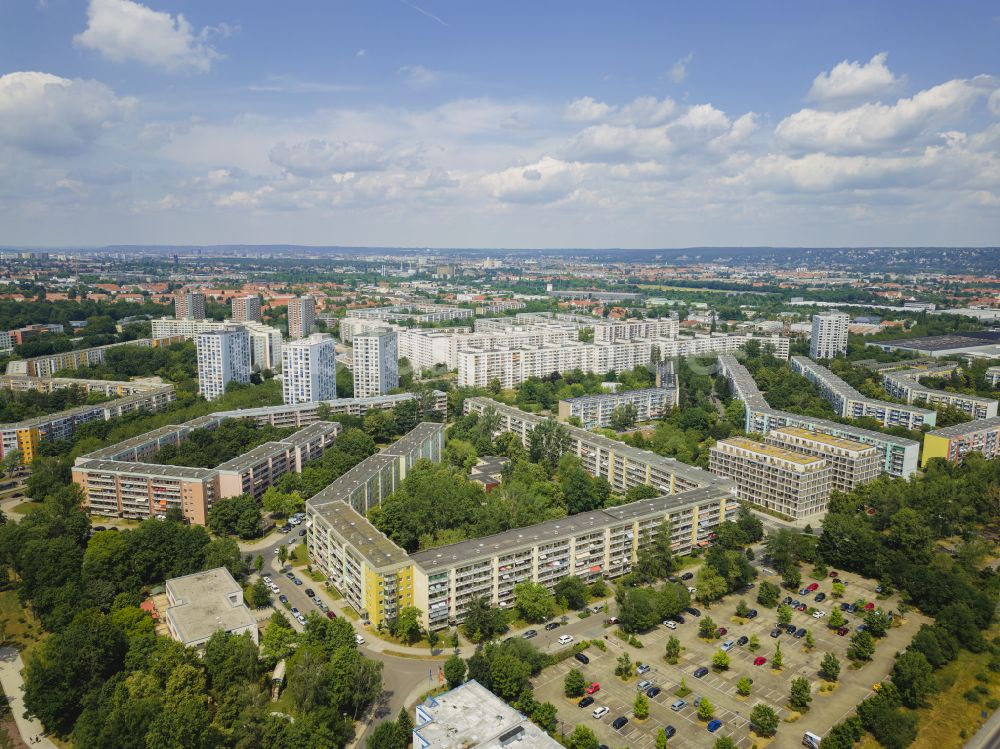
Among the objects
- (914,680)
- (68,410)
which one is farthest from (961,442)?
(68,410)

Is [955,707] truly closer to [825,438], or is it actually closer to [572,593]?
[572,593]

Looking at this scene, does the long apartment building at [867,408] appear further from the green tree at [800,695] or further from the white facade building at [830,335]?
the green tree at [800,695]

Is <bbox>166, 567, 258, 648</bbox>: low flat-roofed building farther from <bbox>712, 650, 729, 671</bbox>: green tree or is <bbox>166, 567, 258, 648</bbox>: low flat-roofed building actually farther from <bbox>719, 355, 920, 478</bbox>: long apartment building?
<bbox>719, 355, 920, 478</bbox>: long apartment building

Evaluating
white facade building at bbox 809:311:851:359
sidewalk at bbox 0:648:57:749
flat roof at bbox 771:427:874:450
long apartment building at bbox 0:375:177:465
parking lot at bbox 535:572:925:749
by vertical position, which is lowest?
sidewalk at bbox 0:648:57:749

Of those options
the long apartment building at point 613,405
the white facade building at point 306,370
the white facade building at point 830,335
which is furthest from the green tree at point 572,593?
the white facade building at point 830,335

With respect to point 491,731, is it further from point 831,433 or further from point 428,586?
point 831,433

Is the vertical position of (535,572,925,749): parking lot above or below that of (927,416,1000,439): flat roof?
below

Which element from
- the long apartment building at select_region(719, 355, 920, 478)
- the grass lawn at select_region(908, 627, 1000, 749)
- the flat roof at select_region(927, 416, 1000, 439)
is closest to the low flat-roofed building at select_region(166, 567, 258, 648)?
the grass lawn at select_region(908, 627, 1000, 749)
